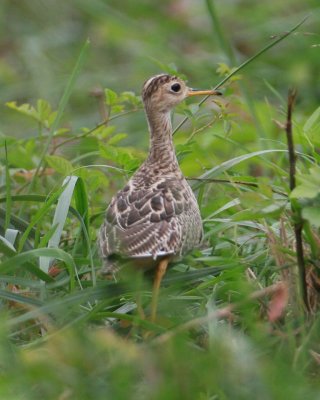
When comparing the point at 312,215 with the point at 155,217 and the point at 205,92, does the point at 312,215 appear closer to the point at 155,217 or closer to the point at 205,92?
the point at 155,217

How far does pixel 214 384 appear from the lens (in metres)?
4.76

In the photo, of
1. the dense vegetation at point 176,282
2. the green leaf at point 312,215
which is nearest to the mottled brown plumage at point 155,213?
the dense vegetation at point 176,282

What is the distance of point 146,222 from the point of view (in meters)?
5.99

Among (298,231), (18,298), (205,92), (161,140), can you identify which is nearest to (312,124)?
(205,92)

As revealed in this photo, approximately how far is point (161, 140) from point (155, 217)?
0.77 meters

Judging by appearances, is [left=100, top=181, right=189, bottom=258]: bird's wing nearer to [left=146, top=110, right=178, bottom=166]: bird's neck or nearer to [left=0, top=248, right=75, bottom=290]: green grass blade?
[left=0, top=248, right=75, bottom=290]: green grass blade

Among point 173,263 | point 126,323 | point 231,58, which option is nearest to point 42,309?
point 126,323

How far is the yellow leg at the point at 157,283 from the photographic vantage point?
5615 mm

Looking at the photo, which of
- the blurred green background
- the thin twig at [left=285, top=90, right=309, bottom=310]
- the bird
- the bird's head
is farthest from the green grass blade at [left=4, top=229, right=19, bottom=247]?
the blurred green background

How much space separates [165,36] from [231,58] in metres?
4.45

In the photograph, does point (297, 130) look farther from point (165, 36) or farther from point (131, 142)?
point (165, 36)

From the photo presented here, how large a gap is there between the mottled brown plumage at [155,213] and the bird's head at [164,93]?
135mm

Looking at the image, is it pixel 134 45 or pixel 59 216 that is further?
pixel 134 45

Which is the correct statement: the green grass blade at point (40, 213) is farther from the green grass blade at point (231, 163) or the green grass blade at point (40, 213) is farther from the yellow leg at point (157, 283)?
the green grass blade at point (231, 163)
